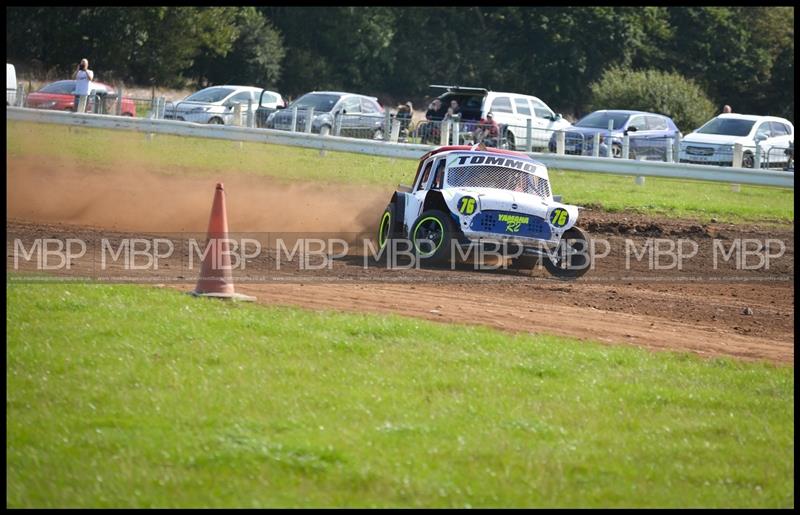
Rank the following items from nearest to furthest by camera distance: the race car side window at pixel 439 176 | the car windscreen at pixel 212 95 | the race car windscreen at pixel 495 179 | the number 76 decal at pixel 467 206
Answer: the number 76 decal at pixel 467 206 < the race car windscreen at pixel 495 179 < the race car side window at pixel 439 176 < the car windscreen at pixel 212 95

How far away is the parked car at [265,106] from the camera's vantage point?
1094 inches

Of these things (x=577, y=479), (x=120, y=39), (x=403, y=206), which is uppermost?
(x=120, y=39)

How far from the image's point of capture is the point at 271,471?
5883 mm

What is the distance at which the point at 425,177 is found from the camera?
47.6ft

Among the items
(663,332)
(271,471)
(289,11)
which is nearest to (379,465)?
(271,471)

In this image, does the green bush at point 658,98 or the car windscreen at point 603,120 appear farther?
the green bush at point 658,98

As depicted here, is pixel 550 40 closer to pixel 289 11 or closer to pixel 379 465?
pixel 289 11

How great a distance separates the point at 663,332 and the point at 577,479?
179 inches

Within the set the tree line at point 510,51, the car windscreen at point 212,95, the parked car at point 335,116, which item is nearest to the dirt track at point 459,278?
the parked car at point 335,116

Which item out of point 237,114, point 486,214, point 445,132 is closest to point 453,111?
Result: point 445,132

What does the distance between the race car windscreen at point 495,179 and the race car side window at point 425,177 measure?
35 cm

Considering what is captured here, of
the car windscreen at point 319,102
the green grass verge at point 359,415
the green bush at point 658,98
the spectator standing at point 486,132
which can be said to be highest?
the green bush at point 658,98

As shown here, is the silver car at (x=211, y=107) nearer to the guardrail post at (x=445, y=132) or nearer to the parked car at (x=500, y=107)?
the guardrail post at (x=445, y=132)

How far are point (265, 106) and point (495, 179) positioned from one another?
1812 cm
